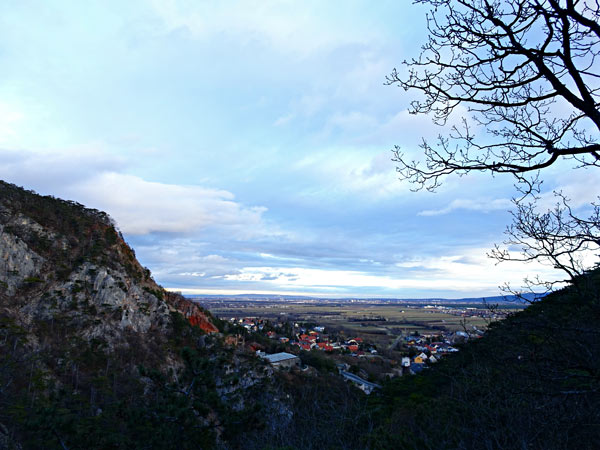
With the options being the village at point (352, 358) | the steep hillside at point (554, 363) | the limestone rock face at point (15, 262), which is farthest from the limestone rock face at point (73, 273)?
the steep hillside at point (554, 363)

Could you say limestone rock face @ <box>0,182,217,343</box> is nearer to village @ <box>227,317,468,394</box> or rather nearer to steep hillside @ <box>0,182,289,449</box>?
steep hillside @ <box>0,182,289,449</box>

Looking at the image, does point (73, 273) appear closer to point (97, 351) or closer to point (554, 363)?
point (97, 351)

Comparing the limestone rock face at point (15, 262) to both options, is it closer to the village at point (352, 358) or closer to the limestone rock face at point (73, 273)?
the limestone rock face at point (73, 273)

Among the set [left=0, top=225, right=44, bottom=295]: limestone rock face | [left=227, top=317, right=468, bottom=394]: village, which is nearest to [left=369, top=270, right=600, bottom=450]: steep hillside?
[left=227, top=317, right=468, bottom=394]: village

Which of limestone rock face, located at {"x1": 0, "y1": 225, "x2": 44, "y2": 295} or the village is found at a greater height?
limestone rock face, located at {"x1": 0, "y1": 225, "x2": 44, "y2": 295}

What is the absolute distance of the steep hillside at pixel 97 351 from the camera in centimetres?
939

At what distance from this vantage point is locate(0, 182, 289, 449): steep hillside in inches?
370

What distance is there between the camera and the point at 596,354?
3789mm

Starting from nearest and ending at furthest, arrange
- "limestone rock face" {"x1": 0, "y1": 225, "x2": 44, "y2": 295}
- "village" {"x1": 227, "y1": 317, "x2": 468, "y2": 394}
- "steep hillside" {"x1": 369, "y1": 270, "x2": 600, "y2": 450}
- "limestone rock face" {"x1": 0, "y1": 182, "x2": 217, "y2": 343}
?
"steep hillside" {"x1": 369, "y1": 270, "x2": 600, "y2": 450}
"limestone rock face" {"x1": 0, "y1": 225, "x2": 44, "y2": 295}
"limestone rock face" {"x1": 0, "y1": 182, "x2": 217, "y2": 343}
"village" {"x1": 227, "y1": 317, "x2": 468, "y2": 394}

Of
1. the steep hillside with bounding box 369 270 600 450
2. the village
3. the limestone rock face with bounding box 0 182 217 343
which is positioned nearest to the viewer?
the steep hillside with bounding box 369 270 600 450

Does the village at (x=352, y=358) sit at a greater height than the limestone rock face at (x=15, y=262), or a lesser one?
lesser

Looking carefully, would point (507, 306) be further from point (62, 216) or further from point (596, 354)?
point (62, 216)

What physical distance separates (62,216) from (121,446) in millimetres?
28234

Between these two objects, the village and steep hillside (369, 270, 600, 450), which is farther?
the village
